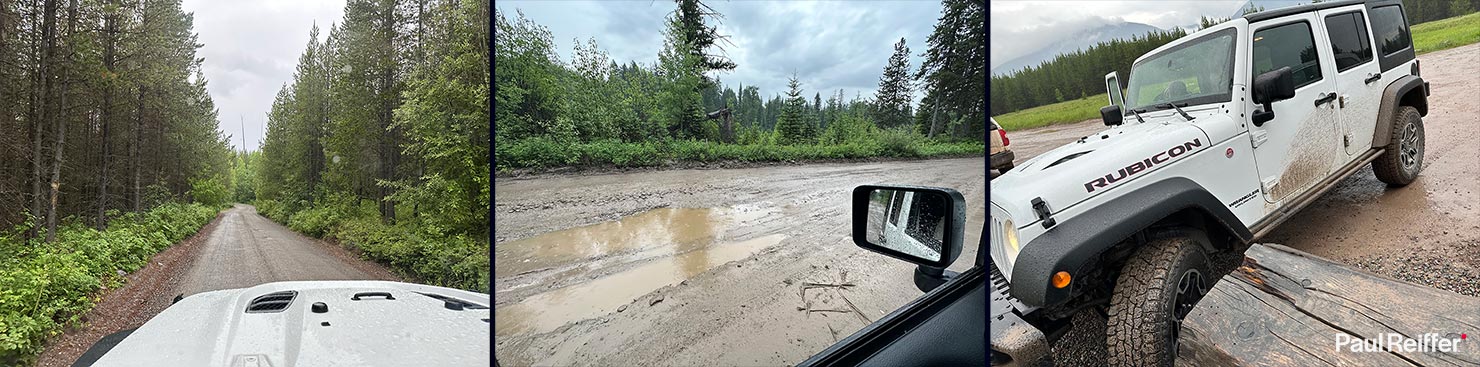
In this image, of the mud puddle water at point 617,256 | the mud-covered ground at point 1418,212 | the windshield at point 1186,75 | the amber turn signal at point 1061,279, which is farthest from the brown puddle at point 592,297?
the windshield at point 1186,75

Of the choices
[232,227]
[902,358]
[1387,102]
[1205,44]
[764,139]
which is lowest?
[902,358]

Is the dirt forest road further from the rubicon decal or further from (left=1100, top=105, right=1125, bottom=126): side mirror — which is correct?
(left=1100, top=105, right=1125, bottom=126): side mirror

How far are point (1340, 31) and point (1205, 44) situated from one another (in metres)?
0.63

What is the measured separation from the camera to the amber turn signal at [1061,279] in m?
0.96

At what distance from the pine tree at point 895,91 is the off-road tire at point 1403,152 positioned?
2324 millimetres

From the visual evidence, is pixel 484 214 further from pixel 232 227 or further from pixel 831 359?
pixel 232 227

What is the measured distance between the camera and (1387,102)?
5.46 feet


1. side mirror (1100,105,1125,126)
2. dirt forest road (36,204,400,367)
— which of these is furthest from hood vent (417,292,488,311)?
side mirror (1100,105,1125,126)

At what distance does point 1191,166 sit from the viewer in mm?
1203

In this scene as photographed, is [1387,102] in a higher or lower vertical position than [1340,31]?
lower

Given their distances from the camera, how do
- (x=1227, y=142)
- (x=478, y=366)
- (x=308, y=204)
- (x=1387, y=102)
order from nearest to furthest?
(x=478, y=366)
(x=1227, y=142)
(x=308, y=204)
(x=1387, y=102)

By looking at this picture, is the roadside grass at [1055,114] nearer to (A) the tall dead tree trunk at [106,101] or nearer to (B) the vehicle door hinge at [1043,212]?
(B) the vehicle door hinge at [1043,212]

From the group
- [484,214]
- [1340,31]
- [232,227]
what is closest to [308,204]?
[232,227]

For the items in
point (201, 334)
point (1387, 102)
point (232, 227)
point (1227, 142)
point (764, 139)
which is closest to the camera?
point (764, 139)
